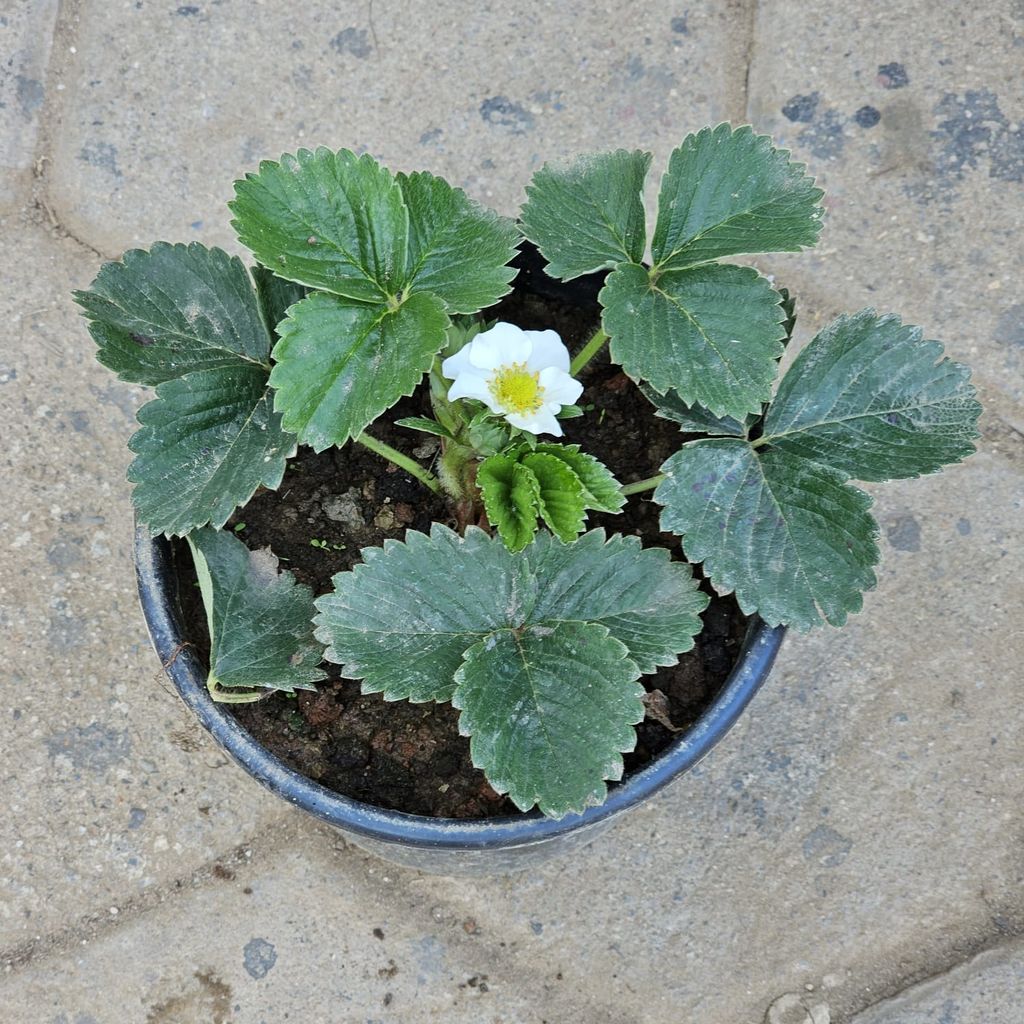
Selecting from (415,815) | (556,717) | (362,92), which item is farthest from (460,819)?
(362,92)

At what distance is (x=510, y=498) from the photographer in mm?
919

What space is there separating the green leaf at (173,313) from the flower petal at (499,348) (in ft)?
0.83

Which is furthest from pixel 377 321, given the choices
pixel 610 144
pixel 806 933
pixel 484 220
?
pixel 806 933

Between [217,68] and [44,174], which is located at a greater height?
[217,68]

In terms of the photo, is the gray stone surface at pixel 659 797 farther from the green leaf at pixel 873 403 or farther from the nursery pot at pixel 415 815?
the green leaf at pixel 873 403

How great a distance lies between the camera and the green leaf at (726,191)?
101cm

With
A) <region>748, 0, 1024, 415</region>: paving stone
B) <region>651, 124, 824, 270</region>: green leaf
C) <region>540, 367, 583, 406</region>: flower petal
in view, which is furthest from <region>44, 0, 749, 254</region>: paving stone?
<region>540, 367, 583, 406</region>: flower petal

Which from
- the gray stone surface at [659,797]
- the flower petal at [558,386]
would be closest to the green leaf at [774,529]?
the flower petal at [558,386]

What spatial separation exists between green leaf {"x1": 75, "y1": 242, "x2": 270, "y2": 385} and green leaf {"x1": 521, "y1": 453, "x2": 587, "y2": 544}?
0.35 metres

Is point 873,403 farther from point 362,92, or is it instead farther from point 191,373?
point 362,92

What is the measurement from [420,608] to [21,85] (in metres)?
1.22

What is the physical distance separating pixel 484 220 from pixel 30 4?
3.86 feet

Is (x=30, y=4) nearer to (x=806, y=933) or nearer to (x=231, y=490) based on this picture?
(x=231, y=490)

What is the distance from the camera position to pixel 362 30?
70.1 inches
